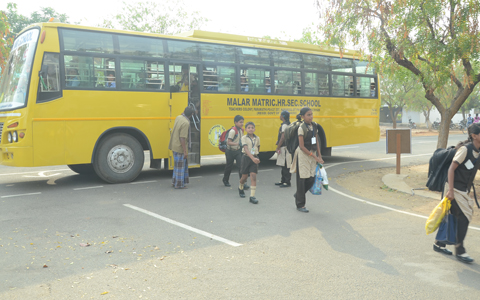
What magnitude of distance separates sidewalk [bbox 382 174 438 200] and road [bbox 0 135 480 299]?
1.73m

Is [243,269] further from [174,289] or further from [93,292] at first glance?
[93,292]

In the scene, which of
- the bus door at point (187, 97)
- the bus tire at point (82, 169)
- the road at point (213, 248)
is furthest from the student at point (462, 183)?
the bus tire at point (82, 169)

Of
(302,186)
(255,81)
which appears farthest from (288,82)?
(302,186)

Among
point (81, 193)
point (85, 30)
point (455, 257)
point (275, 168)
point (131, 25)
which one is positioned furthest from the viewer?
point (131, 25)

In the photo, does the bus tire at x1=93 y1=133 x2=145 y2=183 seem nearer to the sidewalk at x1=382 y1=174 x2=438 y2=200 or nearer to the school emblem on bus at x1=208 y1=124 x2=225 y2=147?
the school emblem on bus at x1=208 y1=124 x2=225 y2=147

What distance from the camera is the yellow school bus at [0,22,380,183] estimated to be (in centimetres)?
927

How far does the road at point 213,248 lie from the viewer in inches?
167

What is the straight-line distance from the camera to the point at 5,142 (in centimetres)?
934

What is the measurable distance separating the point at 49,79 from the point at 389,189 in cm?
799

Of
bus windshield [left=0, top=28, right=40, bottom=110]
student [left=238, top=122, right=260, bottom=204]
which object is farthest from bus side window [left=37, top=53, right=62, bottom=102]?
student [left=238, top=122, right=260, bottom=204]

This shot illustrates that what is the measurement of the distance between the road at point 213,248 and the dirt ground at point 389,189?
57 cm

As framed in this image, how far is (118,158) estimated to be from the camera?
10234 millimetres

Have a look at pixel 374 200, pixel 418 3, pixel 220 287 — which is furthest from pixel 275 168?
pixel 220 287

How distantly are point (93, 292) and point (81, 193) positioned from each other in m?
5.23
